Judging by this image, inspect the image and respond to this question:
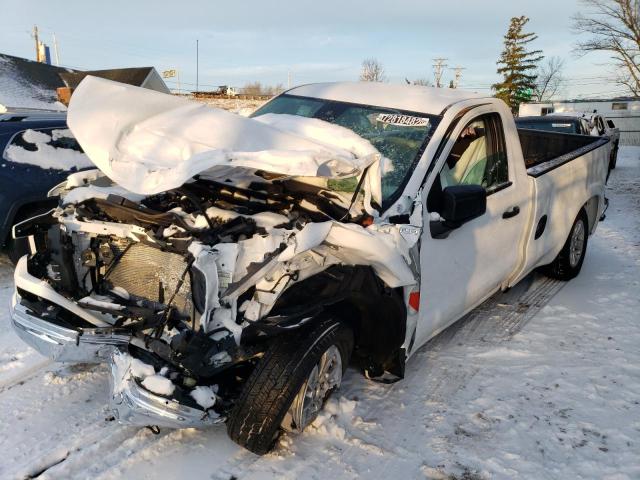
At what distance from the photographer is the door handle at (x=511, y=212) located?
407 centimetres

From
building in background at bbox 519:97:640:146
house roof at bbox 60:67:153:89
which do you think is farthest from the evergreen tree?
house roof at bbox 60:67:153:89

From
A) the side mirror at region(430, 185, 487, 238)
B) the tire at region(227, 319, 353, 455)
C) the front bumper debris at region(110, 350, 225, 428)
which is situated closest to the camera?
the front bumper debris at region(110, 350, 225, 428)

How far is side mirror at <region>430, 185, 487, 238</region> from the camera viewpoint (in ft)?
10.4

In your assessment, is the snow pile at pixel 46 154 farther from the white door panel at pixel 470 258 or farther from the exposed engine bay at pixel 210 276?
the white door panel at pixel 470 258

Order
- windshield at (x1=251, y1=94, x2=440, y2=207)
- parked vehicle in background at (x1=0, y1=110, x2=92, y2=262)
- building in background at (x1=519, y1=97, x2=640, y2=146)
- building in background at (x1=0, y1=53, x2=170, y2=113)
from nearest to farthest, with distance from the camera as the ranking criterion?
windshield at (x1=251, y1=94, x2=440, y2=207) < parked vehicle in background at (x1=0, y1=110, x2=92, y2=262) < building in background at (x1=0, y1=53, x2=170, y2=113) < building in background at (x1=519, y1=97, x2=640, y2=146)

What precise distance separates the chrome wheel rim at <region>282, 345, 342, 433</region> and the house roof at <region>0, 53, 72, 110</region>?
7.51 metres

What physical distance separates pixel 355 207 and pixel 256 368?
3.35 feet

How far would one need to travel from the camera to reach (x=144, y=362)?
8.49ft

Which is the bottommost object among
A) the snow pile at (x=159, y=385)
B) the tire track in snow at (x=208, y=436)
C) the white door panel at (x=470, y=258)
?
the tire track in snow at (x=208, y=436)

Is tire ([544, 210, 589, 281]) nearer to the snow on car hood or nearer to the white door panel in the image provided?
the white door panel

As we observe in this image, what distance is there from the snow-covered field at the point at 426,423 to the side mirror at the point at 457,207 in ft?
3.67

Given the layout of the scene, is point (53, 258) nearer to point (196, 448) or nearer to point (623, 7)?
point (196, 448)

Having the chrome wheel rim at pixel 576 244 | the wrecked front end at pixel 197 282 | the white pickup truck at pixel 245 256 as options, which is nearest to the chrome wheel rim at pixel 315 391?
the white pickup truck at pixel 245 256

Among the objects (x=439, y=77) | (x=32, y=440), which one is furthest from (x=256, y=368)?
(x=439, y=77)
